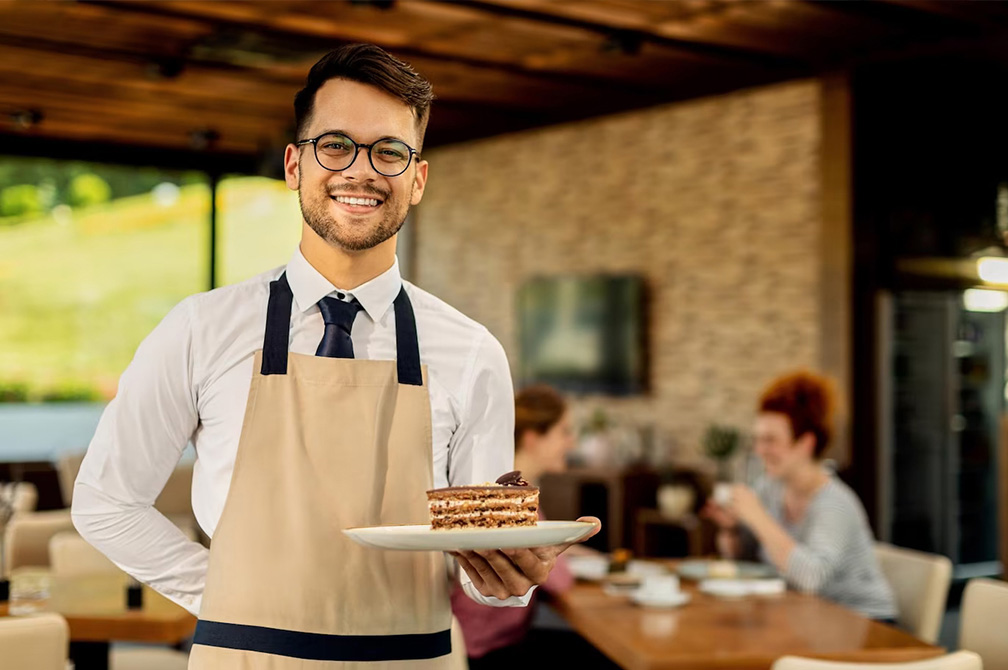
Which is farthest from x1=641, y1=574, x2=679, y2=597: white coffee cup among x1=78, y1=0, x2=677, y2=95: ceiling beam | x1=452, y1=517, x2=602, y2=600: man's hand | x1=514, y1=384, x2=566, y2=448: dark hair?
x1=78, y1=0, x2=677, y2=95: ceiling beam

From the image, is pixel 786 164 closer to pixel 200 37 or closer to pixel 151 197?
pixel 200 37

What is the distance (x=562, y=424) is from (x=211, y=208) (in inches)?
250

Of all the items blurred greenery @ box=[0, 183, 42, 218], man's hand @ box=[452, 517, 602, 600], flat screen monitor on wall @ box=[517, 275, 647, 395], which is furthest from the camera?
blurred greenery @ box=[0, 183, 42, 218]

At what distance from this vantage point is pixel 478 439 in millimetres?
1606

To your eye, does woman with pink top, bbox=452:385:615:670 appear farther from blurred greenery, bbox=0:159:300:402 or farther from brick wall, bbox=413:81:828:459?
blurred greenery, bbox=0:159:300:402

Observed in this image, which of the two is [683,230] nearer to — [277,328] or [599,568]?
[599,568]

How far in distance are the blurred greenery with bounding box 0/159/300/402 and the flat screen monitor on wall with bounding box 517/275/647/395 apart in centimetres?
260

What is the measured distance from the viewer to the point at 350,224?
147 cm

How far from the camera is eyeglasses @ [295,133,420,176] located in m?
1.46

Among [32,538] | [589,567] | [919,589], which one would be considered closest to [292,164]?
[589,567]

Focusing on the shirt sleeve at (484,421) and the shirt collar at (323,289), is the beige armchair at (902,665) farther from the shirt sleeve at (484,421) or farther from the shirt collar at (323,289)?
the shirt collar at (323,289)

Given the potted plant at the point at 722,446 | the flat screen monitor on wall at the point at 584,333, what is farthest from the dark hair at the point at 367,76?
the flat screen monitor on wall at the point at 584,333

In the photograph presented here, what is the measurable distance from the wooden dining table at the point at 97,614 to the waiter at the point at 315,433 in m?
1.77

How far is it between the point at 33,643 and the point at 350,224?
1602mm
